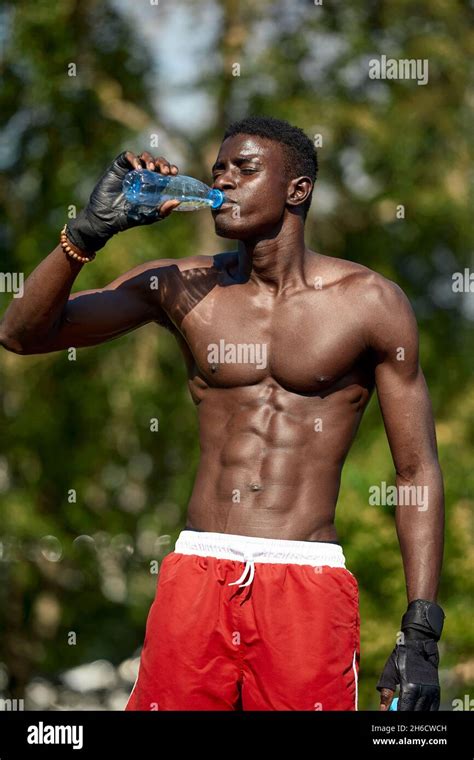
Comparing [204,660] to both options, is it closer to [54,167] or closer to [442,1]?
[54,167]

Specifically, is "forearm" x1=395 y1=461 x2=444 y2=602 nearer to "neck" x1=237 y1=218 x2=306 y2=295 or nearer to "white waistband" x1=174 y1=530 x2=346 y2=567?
"white waistband" x1=174 y1=530 x2=346 y2=567

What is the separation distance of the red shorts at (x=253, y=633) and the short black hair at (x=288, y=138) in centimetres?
113

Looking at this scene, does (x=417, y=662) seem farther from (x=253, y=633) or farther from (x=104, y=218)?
(x=104, y=218)

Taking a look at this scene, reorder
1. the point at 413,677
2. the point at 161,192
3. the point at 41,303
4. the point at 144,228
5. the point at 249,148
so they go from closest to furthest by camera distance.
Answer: the point at 413,677, the point at 41,303, the point at 249,148, the point at 161,192, the point at 144,228

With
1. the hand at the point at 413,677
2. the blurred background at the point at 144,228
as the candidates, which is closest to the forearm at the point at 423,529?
the hand at the point at 413,677

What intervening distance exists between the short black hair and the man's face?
2 cm

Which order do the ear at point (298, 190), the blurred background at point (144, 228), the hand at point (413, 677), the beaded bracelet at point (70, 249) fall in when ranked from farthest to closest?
the blurred background at point (144, 228)
the ear at point (298, 190)
the beaded bracelet at point (70, 249)
the hand at point (413, 677)

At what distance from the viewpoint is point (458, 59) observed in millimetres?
9297

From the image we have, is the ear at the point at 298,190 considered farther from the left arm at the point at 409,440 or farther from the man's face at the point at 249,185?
the left arm at the point at 409,440

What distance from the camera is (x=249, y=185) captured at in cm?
371

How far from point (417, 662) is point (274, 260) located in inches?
49.4

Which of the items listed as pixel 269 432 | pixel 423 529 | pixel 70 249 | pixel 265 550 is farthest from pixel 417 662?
pixel 70 249

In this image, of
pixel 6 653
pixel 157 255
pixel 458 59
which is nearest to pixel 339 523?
pixel 157 255

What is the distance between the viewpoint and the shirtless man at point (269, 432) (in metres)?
3.50
